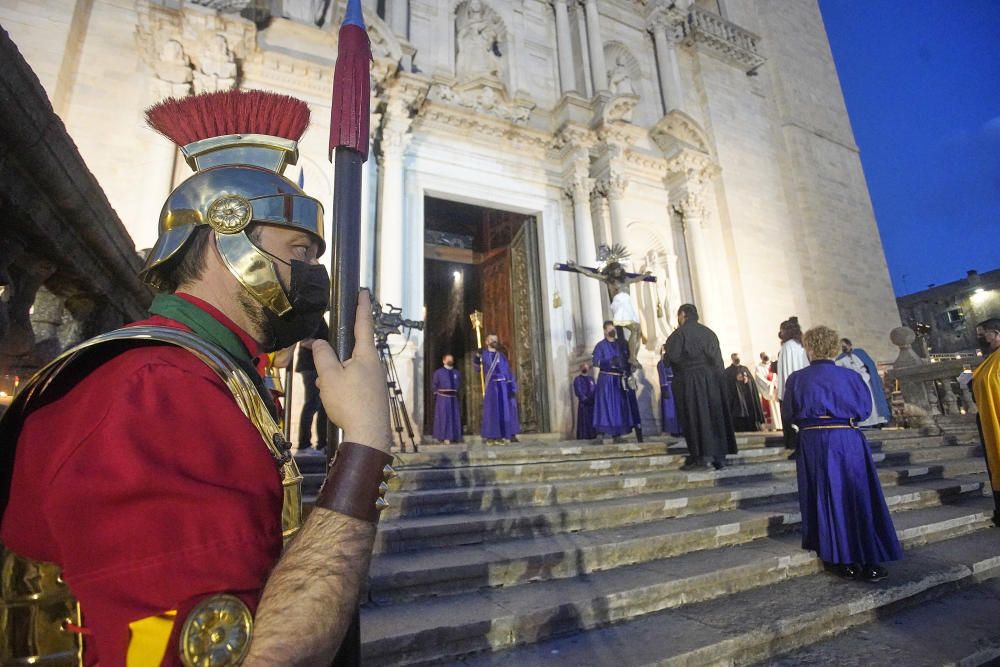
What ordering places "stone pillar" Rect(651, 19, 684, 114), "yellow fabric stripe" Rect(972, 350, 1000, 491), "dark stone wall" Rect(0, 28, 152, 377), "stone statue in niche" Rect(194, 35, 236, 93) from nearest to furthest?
"dark stone wall" Rect(0, 28, 152, 377)
"yellow fabric stripe" Rect(972, 350, 1000, 491)
"stone statue in niche" Rect(194, 35, 236, 93)
"stone pillar" Rect(651, 19, 684, 114)

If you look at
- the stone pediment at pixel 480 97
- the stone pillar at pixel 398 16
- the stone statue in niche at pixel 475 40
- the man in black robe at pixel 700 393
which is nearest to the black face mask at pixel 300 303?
the man in black robe at pixel 700 393

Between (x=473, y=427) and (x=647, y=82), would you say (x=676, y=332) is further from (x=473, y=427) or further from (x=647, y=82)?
(x=647, y=82)

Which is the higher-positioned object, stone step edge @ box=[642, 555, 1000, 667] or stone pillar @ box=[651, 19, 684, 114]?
stone pillar @ box=[651, 19, 684, 114]

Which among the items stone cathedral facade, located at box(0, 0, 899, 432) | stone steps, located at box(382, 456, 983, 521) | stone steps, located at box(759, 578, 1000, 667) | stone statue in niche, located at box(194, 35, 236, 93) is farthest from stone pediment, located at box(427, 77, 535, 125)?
stone steps, located at box(759, 578, 1000, 667)

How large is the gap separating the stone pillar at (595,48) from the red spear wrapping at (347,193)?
12.7 m

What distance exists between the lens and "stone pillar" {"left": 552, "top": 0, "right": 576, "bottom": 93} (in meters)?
12.3

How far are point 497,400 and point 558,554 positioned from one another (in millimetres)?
5519

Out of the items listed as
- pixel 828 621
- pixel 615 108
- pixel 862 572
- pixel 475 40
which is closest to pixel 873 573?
pixel 862 572

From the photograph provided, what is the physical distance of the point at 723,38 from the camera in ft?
48.8

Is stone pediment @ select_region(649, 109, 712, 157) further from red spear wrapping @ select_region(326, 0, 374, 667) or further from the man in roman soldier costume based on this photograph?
the man in roman soldier costume

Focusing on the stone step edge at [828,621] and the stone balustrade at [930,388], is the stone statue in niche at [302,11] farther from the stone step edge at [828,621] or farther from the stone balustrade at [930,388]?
the stone balustrade at [930,388]

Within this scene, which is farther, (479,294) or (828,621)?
(479,294)

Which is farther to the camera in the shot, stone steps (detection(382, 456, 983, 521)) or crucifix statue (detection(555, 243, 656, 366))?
crucifix statue (detection(555, 243, 656, 366))

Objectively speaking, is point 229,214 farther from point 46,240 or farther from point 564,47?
point 564,47
